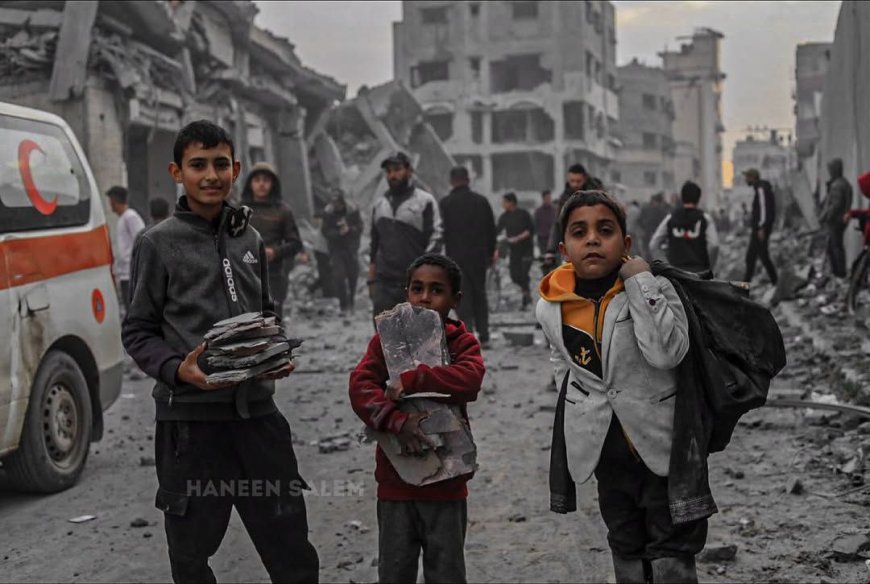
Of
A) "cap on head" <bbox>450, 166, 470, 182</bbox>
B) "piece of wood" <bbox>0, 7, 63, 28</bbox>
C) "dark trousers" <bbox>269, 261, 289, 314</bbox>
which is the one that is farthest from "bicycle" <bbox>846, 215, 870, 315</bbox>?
"piece of wood" <bbox>0, 7, 63, 28</bbox>

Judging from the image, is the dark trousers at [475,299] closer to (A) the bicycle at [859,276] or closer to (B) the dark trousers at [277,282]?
(B) the dark trousers at [277,282]

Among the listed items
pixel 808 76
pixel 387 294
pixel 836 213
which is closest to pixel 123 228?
pixel 387 294

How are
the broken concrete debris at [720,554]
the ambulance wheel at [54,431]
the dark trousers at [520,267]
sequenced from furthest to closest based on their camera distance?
1. the dark trousers at [520,267]
2. the ambulance wheel at [54,431]
3. the broken concrete debris at [720,554]

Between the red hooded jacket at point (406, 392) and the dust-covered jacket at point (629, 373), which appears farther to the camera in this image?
the red hooded jacket at point (406, 392)

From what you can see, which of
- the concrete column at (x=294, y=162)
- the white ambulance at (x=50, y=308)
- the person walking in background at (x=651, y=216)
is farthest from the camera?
the concrete column at (x=294, y=162)

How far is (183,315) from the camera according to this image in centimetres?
312

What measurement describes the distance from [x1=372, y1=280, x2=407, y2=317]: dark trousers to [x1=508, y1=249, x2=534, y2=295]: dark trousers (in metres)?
7.79

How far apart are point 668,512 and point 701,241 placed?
22.3 ft

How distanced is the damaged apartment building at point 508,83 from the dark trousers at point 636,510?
4773 centimetres

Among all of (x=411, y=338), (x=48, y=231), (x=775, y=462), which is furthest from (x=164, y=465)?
(x=775, y=462)

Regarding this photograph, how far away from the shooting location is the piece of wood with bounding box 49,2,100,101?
1293 cm

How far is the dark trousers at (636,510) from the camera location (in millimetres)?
2930

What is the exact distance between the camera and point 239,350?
2.96 m

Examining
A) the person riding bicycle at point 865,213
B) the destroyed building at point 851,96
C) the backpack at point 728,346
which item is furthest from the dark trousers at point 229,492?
the destroyed building at point 851,96
